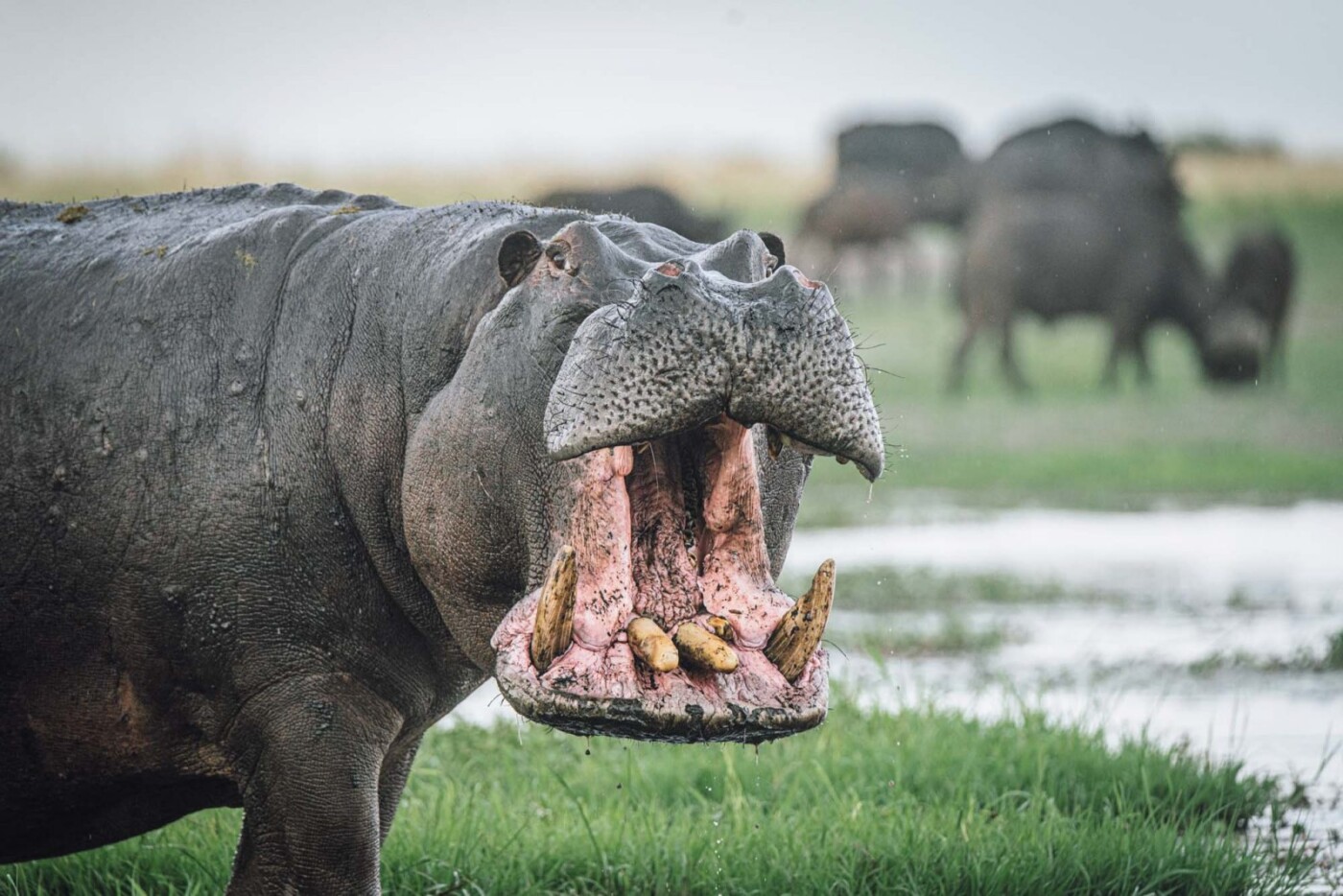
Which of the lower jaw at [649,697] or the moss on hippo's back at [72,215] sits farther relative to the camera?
the moss on hippo's back at [72,215]

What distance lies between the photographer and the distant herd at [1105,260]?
20.1m

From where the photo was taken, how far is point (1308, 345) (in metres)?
22.5

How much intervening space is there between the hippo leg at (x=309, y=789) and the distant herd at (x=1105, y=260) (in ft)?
51.2

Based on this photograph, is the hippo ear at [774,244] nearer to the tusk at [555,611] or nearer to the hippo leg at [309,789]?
the tusk at [555,611]

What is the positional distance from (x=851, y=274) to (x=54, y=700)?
26.6 metres

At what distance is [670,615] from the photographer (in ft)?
9.44

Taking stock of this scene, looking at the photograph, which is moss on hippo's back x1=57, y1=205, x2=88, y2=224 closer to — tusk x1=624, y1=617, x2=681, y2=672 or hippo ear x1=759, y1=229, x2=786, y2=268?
hippo ear x1=759, y1=229, x2=786, y2=268

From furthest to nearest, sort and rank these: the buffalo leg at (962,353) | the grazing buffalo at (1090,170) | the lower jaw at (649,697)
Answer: the grazing buffalo at (1090,170)
the buffalo leg at (962,353)
the lower jaw at (649,697)

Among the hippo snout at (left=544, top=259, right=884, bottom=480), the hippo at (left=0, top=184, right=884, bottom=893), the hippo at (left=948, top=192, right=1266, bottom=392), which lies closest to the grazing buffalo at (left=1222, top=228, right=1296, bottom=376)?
the hippo at (left=948, top=192, right=1266, bottom=392)

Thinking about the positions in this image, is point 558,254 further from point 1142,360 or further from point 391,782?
point 1142,360

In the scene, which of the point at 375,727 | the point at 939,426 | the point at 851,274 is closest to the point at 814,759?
the point at 375,727

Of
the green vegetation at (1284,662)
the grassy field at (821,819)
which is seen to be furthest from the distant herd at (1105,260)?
the grassy field at (821,819)

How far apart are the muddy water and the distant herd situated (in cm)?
877

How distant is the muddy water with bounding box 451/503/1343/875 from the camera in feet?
18.9
